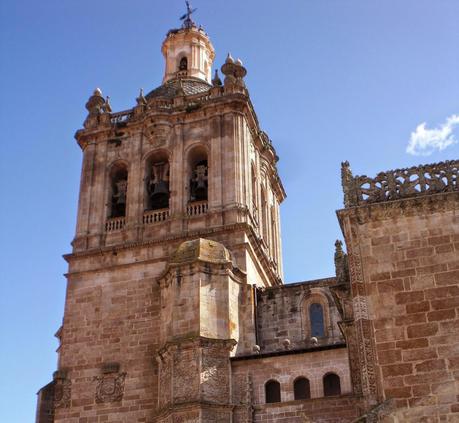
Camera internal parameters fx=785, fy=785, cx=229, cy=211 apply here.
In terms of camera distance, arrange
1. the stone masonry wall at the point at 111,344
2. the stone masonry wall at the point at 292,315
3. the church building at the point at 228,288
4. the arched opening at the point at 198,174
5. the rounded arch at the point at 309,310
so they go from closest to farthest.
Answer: the church building at the point at 228,288 < the stone masonry wall at the point at 111,344 < the stone masonry wall at the point at 292,315 < the rounded arch at the point at 309,310 < the arched opening at the point at 198,174

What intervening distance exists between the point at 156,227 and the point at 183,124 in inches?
182

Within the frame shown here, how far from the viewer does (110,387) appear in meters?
24.4

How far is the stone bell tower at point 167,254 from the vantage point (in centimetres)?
2280

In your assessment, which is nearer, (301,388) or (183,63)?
(301,388)

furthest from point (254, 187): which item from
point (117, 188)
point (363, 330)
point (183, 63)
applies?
point (363, 330)

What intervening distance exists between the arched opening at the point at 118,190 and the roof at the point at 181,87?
3735mm

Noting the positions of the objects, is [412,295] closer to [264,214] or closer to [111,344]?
[111,344]

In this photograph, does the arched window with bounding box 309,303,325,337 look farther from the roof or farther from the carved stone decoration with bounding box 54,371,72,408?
the roof

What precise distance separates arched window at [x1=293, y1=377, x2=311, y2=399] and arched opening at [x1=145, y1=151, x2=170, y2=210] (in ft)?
30.6

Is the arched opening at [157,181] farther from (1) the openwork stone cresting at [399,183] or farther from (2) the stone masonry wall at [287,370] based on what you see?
(1) the openwork stone cresting at [399,183]

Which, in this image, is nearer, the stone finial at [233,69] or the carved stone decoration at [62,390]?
the carved stone decoration at [62,390]

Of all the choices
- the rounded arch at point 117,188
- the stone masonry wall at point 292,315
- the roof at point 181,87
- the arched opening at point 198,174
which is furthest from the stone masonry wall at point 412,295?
the roof at point 181,87

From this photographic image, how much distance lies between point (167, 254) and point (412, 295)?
45.8 ft

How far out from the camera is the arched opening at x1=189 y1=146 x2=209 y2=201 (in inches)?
1133
